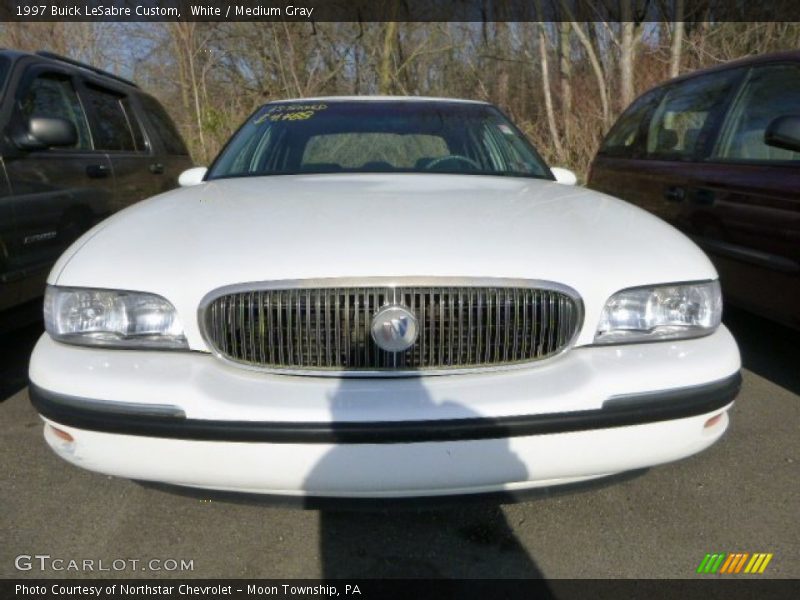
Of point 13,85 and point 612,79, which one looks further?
point 612,79

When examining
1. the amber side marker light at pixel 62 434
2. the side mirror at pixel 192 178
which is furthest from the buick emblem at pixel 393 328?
the side mirror at pixel 192 178

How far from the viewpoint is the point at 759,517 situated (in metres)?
2.11

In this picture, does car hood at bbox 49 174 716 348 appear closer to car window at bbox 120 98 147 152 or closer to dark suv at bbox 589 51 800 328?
dark suv at bbox 589 51 800 328

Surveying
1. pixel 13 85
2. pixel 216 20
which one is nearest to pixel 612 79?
pixel 216 20

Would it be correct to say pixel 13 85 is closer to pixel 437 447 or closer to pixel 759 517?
pixel 437 447

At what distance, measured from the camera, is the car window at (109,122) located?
4203 mm

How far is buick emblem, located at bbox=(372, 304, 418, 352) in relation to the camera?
5.44 feet

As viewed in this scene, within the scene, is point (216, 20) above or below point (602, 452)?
above

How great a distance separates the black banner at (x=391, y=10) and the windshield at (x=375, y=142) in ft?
25.3

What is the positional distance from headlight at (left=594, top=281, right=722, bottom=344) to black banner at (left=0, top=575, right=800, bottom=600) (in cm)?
72

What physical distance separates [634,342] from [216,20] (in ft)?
47.7

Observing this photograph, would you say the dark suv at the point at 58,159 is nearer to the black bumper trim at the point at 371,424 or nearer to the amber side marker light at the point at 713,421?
the black bumper trim at the point at 371,424

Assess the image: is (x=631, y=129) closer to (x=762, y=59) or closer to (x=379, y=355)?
(x=762, y=59)

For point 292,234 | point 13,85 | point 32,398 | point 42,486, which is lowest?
point 42,486
